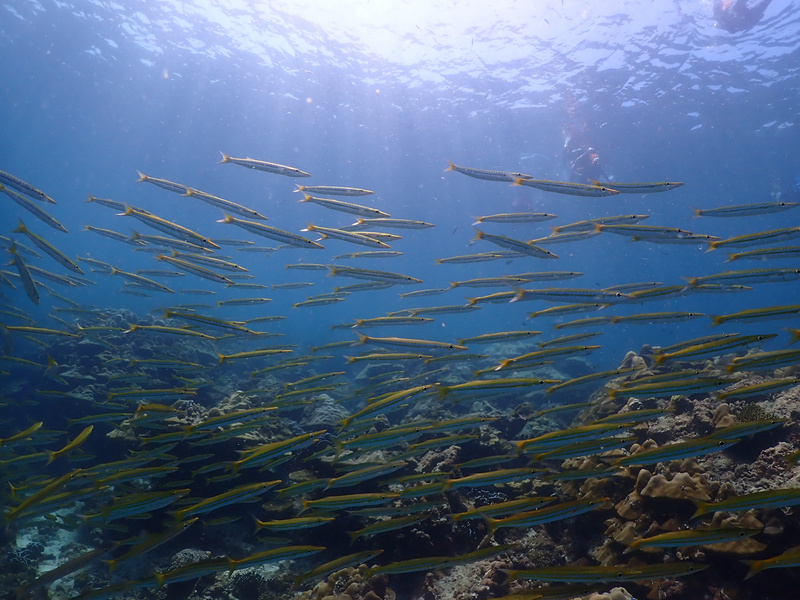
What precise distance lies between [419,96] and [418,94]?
0.15m

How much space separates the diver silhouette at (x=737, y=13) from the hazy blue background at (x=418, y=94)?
0.52 meters

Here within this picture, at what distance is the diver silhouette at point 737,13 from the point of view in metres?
15.8

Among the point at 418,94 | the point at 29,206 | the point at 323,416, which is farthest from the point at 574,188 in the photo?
the point at 418,94

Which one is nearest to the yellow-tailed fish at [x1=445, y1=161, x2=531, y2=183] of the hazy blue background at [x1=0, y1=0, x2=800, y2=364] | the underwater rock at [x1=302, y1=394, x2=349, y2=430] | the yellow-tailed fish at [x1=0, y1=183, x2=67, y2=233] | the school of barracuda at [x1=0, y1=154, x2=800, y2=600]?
the school of barracuda at [x1=0, y1=154, x2=800, y2=600]

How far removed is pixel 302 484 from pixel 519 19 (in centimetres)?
2300

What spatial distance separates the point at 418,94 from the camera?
24.9 meters

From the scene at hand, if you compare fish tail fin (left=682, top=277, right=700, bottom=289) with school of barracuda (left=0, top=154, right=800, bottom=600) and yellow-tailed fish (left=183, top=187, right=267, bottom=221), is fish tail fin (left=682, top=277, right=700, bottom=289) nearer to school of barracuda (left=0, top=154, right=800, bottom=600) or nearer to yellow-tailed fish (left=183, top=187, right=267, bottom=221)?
school of barracuda (left=0, top=154, right=800, bottom=600)

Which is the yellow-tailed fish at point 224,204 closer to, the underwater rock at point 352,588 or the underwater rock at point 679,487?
the underwater rock at point 352,588

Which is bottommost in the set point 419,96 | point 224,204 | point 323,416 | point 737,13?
point 323,416

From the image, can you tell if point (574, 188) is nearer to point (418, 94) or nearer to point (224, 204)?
point (224, 204)

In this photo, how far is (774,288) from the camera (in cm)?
9438

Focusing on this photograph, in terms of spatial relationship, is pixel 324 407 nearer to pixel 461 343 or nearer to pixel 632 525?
pixel 461 343

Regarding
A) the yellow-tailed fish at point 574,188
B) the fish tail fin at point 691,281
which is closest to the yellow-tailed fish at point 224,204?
the yellow-tailed fish at point 574,188

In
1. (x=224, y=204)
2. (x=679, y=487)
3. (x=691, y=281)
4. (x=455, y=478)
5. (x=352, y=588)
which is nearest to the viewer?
(x=679, y=487)
